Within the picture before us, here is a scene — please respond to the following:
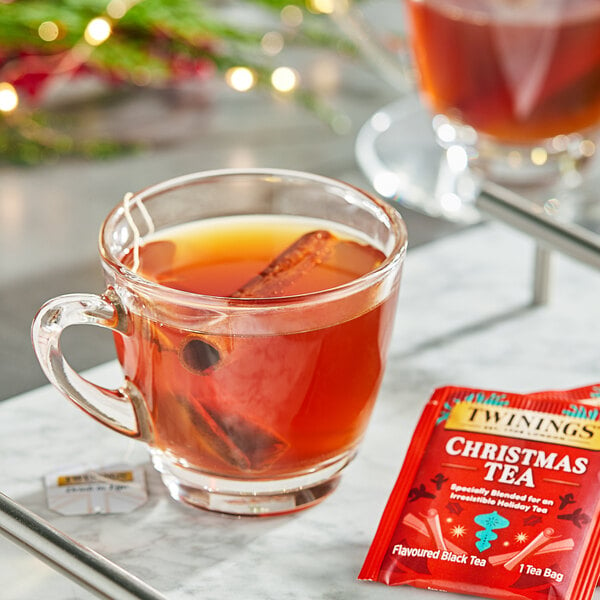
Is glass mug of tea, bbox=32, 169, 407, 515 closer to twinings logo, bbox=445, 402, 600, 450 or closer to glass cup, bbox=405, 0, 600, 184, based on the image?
twinings logo, bbox=445, 402, 600, 450

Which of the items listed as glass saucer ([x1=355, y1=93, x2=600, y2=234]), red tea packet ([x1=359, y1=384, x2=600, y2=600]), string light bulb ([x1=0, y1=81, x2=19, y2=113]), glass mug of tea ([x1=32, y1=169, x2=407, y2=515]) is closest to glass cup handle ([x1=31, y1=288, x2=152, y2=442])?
glass mug of tea ([x1=32, y1=169, x2=407, y2=515])

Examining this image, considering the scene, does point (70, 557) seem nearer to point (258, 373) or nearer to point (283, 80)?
point (258, 373)

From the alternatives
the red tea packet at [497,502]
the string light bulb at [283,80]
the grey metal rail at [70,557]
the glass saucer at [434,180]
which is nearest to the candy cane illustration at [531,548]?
the red tea packet at [497,502]

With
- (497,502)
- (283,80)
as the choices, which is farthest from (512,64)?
(497,502)

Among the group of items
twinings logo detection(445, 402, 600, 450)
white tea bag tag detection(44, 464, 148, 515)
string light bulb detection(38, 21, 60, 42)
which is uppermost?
string light bulb detection(38, 21, 60, 42)

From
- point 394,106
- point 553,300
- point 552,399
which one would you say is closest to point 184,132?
point 394,106

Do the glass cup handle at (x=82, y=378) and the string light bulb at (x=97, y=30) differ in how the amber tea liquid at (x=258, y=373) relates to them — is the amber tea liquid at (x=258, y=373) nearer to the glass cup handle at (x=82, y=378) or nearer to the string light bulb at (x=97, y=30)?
the glass cup handle at (x=82, y=378)

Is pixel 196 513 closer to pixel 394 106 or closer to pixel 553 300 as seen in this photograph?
pixel 553 300
